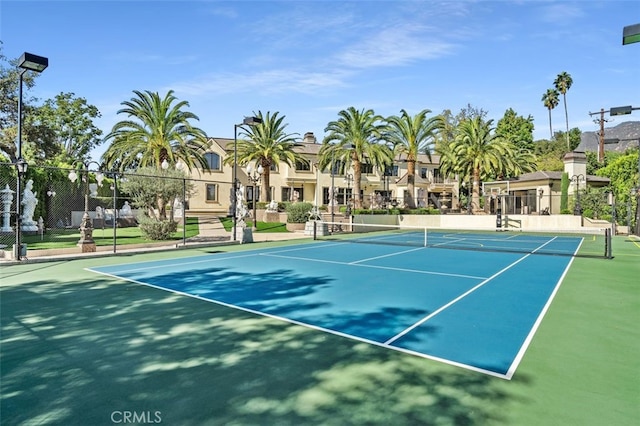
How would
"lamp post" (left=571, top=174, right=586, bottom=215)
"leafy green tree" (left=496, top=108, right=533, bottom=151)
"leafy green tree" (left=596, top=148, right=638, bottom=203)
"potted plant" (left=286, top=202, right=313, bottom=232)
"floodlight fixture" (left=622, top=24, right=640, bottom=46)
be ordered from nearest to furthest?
"floodlight fixture" (left=622, top=24, right=640, bottom=46)
"potted plant" (left=286, top=202, right=313, bottom=232)
"lamp post" (left=571, top=174, right=586, bottom=215)
"leafy green tree" (left=596, top=148, right=638, bottom=203)
"leafy green tree" (left=496, top=108, right=533, bottom=151)

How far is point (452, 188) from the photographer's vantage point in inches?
2244

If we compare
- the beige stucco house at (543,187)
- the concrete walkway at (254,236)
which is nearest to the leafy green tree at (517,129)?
the beige stucco house at (543,187)

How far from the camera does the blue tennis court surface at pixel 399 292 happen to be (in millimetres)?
5516

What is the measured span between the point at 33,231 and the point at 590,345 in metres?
26.8

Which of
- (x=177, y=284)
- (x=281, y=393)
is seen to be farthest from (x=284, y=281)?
(x=281, y=393)

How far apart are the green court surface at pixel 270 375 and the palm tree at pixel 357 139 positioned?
2986 cm

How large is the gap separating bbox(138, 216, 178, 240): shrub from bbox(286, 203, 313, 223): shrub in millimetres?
11823

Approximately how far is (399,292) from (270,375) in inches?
192

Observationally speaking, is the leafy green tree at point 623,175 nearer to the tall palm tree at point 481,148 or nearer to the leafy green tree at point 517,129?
the tall palm tree at point 481,148

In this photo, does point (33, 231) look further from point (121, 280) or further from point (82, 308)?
point (82, 308)

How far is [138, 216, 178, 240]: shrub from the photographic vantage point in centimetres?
2080

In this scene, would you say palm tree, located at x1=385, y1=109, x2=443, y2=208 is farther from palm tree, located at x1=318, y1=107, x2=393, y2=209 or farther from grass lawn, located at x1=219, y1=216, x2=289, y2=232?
grass lawn, located at x1=219, y1=216, x2=289, y2=232

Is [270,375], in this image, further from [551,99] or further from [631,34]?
[551,99]

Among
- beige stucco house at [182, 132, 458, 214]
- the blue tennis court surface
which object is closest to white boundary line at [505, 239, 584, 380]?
the blue tennis court surface
